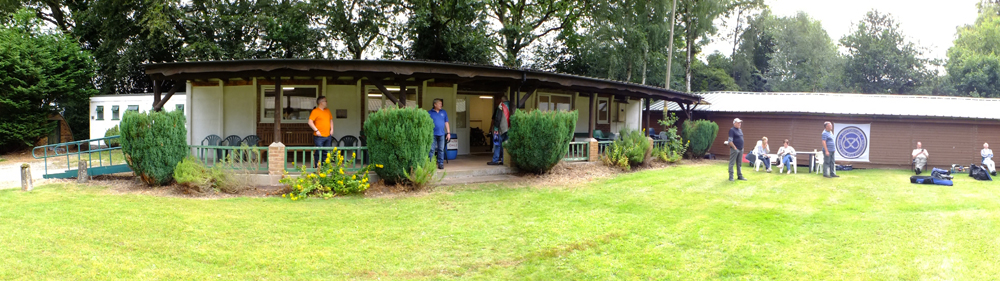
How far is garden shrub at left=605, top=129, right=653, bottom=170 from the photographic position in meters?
12.1

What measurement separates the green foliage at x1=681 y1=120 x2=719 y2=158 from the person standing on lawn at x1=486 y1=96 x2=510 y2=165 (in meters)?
7.45

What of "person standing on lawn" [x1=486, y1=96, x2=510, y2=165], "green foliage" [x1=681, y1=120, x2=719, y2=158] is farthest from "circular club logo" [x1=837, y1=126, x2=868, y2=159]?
"person standing on lawn" [x1=486, y1=96, x2=510, y2=165]

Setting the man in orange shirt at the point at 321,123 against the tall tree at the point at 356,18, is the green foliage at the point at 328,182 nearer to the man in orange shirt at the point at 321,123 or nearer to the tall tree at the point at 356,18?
the man in orange shirt at the point at 321,123

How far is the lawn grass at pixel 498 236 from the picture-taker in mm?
4871

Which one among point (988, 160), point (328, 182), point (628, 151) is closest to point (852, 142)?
point (988, 160)

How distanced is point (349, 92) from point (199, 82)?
3.29 meters

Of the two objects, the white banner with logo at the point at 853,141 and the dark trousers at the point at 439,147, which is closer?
the dark trousers at the point at 439,147

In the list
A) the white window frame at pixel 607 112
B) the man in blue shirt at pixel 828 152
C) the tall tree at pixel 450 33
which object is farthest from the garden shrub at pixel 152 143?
the tall tree at pixel 450 33

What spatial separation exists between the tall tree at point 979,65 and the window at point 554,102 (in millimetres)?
24047

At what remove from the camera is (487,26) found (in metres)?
26.4

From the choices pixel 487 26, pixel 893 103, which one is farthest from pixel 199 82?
pixel 893 103

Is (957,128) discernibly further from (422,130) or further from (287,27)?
(287,27)

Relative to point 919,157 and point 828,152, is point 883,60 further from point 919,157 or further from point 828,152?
Answer: point 828,152

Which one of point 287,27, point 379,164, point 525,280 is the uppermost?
point 287,27
